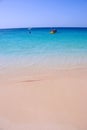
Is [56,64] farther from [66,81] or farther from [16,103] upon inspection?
[16,103]

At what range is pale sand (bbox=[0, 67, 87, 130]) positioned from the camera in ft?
4.90

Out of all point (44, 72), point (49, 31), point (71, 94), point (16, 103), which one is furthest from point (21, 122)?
point (49, 31)

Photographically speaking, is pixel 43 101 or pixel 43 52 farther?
pixel 43 52

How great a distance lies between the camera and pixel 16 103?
1782 mm

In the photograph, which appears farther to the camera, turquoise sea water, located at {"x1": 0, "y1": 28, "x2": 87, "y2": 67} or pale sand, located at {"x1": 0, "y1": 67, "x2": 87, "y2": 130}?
turquoise sea water, located at {"x1": 0, "y1": 28, "x2": 87, "y2": 67}

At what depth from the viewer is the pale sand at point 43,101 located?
149 centimetres

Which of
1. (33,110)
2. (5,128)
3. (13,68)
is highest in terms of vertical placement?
(13,68)

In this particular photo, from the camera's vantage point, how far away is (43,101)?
6.02ft

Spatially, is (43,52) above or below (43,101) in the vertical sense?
above

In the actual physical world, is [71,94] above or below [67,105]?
above

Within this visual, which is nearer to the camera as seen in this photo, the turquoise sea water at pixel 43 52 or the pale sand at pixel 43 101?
the pale sand at pixel 43 101

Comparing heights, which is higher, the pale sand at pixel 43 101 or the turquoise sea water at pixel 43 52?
the turquoise sea water at pixel 43 52

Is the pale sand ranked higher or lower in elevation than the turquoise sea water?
lower

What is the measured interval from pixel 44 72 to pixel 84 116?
1.28 meters
